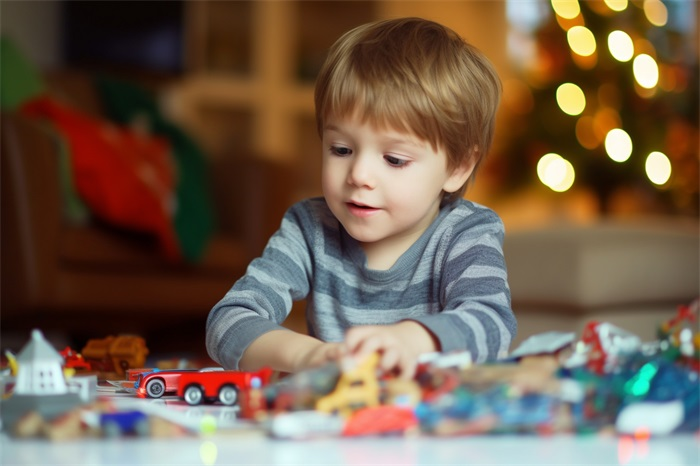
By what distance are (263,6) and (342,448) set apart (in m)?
4.00

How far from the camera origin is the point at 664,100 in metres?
3.99

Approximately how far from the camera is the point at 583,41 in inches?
159

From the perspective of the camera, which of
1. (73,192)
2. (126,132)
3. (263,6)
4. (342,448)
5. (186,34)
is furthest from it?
(263,6)

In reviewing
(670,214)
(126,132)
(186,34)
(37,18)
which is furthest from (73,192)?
(670,214)

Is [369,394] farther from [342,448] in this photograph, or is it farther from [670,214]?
[670,214]

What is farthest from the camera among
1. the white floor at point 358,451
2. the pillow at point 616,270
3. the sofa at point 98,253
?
the sofa at point 98,253

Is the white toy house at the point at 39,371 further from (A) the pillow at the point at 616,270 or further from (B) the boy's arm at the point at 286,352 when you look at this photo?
(A) the pillow at the point at 616,270

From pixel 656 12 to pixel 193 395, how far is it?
3878mm

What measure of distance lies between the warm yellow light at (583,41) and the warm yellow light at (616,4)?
0.14 metres

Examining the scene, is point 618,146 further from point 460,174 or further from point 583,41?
point 460,174

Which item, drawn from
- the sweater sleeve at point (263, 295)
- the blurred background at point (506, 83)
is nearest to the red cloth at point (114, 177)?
the blurred background at point (506, 83)

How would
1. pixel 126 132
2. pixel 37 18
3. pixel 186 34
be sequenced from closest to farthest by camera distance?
pixel 126 132 → pixel 37 18 → pixel 186 34

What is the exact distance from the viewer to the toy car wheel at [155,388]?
2.49ft

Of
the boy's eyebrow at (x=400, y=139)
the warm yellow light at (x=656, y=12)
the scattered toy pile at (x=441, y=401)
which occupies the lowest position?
the scattered toy pile at (x=441, y=401)
